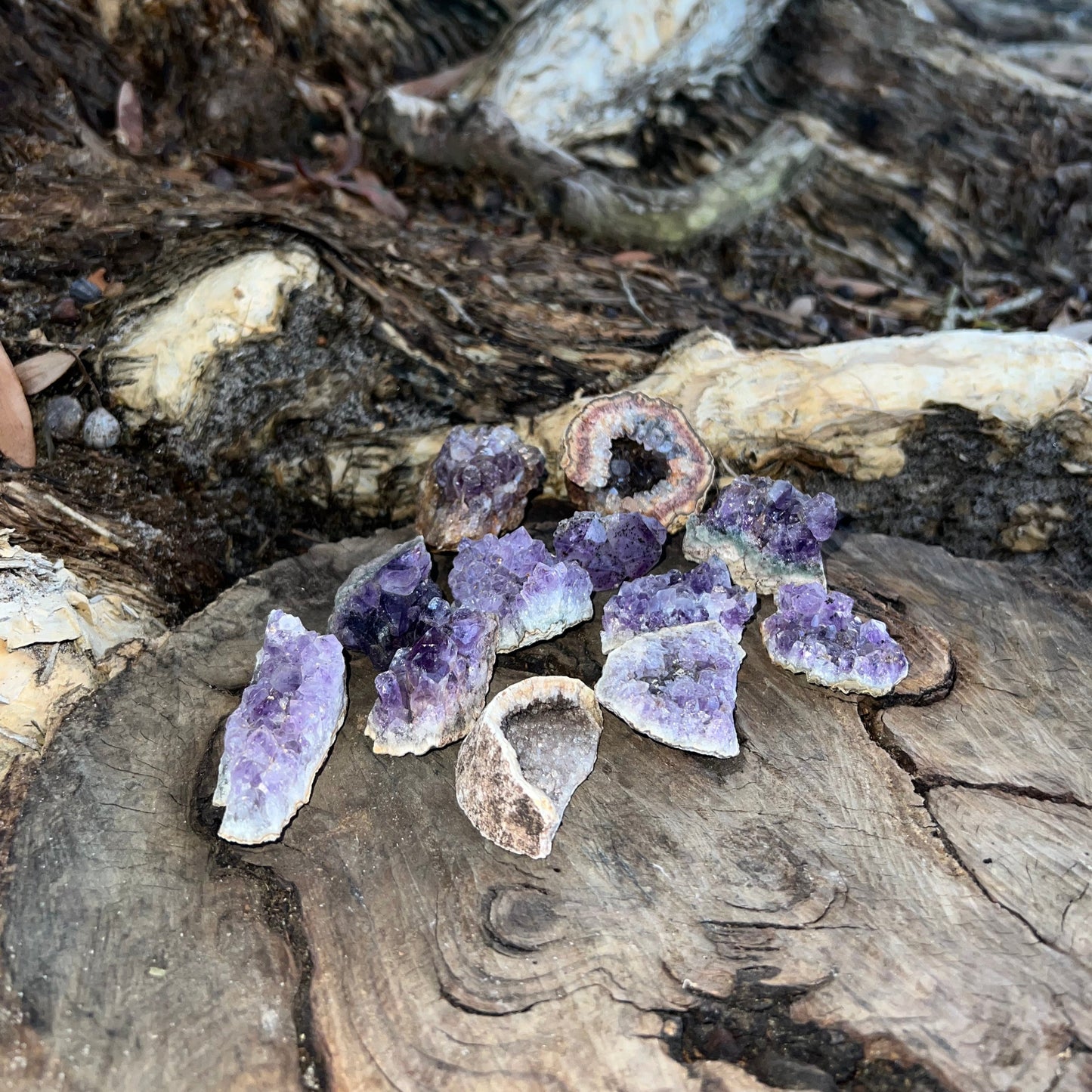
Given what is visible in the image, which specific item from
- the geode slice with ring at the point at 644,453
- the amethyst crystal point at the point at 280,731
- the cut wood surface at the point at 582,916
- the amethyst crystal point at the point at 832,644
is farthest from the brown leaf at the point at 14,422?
the amethyst crystal point at the point at 832,644

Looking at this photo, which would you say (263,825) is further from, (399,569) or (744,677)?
(744,677)

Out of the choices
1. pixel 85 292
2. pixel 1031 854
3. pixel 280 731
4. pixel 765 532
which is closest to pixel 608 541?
pixel 765 532

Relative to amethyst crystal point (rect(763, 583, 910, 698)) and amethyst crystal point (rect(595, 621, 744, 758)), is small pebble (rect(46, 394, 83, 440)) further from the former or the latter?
amethyst crystal point (rect(763, 583, 910, 698))

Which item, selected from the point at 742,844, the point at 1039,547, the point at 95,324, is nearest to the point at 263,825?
the point at 742,844

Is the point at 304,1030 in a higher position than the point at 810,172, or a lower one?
lower

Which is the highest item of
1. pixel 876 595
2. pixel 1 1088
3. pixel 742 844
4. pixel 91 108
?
pixel 91 108

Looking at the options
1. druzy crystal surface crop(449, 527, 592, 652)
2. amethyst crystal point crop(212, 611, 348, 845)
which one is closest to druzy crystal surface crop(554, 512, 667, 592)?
druzy crystal surface crop(449, 527, 592, 652)

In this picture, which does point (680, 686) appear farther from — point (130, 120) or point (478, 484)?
point (130, 120)
